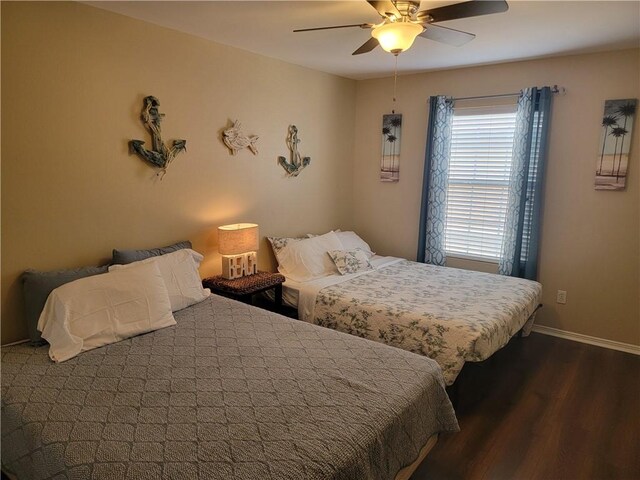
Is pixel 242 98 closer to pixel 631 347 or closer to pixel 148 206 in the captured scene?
pixel 148 206

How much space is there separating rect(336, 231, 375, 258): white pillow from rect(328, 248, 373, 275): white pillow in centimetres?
31

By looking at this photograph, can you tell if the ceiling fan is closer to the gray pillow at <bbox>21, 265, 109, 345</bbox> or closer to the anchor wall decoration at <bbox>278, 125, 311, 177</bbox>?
the anchor wall decoration at <bbox>278, 125, 311, 177</bbox>

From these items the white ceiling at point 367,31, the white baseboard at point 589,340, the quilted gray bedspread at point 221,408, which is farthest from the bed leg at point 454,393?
the white ceiling at point 367,31

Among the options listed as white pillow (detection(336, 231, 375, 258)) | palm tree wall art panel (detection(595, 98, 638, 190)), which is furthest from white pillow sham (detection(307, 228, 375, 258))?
palm tree wall art panel (detection(595, 98, 638, 190))

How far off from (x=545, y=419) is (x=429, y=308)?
961mm

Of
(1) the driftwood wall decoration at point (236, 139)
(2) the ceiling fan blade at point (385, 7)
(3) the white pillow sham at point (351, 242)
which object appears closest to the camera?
(2) the ceiling fan blade at point (385, 7)

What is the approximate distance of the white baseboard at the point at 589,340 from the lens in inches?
138

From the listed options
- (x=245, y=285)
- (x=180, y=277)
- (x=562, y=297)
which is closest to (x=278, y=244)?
(x=245, y=285)

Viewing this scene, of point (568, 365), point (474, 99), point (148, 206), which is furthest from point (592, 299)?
point (148, 206)

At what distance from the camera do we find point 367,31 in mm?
2879

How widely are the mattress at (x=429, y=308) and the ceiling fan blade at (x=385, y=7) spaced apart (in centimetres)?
184

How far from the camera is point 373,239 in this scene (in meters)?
4.89

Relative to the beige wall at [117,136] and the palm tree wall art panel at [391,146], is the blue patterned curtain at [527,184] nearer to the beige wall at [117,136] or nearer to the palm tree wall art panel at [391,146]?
the palm tree wall art panel at [391,146]

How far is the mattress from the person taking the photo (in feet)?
8.36
